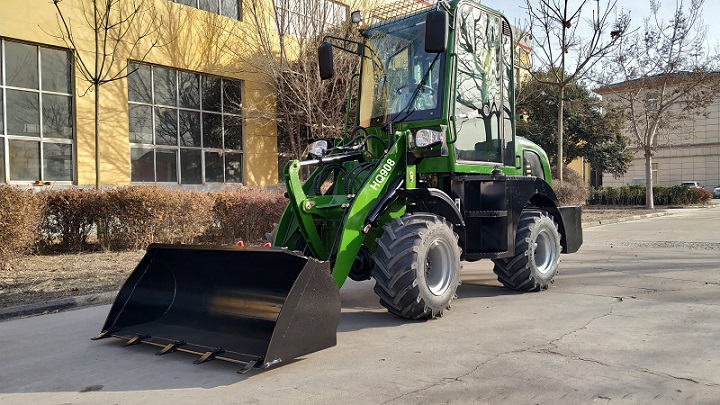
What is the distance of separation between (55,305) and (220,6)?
13.5 meters

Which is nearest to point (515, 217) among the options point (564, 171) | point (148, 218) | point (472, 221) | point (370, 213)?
point (472, 221)

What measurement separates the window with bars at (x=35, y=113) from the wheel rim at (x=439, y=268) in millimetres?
11775

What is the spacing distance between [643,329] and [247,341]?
12.5 ft

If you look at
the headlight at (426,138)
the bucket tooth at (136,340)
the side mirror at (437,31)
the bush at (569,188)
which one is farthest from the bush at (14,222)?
the bush at (569,188)

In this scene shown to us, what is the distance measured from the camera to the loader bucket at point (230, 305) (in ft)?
15.5

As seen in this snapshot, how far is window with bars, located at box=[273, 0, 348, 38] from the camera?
17406 mm

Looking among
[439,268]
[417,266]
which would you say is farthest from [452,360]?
[439,268]

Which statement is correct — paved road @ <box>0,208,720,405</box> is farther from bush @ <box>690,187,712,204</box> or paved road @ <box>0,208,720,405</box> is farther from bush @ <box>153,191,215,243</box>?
bush @ <box>690,187,712,204</box>

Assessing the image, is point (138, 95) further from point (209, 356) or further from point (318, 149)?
point (209, 356)

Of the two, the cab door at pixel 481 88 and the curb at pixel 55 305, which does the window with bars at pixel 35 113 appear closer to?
the curb at pixel 55 305

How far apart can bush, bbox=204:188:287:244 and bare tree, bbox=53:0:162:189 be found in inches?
145

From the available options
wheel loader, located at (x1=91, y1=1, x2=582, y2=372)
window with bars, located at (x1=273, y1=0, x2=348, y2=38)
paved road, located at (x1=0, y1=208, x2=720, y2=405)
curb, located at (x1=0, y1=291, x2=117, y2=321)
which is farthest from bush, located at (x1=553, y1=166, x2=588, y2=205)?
curb, located at (x1=0, y1=291, x2=117, y2=321)

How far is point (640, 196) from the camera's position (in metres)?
33.1

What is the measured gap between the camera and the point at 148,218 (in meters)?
11.3
